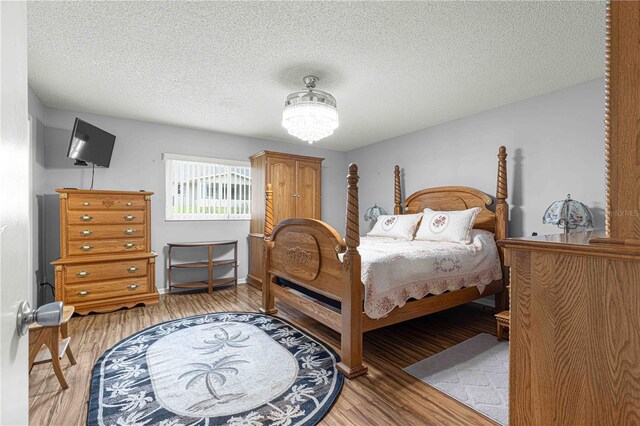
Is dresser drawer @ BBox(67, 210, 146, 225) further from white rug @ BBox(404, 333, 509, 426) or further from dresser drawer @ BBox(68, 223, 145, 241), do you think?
white rug @ BBox(404, 333, 509, 426)

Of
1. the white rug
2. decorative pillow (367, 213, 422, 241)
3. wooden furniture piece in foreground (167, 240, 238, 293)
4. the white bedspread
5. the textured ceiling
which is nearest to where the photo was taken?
the white rug

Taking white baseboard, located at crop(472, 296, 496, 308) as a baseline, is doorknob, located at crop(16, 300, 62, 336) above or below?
above

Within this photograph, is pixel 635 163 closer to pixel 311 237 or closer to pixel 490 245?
pixel 311 237

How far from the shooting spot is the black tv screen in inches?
129

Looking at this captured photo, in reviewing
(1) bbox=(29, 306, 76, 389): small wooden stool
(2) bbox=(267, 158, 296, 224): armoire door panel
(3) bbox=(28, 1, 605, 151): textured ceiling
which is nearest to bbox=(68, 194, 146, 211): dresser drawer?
(3) bbox=(28, 1, 605, 151): textured ceiling

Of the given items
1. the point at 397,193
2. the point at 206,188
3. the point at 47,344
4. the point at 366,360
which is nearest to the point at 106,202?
the point at 206,188

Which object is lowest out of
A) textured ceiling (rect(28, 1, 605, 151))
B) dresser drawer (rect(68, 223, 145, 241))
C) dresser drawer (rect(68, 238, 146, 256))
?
dresser drawer (rect(68, 238, 146, 256))

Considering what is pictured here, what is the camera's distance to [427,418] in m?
1.64

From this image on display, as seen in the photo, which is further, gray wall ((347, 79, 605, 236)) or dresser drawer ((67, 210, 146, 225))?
dresser drawer ((67, 210, 146, 225))

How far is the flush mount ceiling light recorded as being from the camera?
2629 millimetres

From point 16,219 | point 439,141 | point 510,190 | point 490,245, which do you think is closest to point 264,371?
point 16,219

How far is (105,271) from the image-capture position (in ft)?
11.1

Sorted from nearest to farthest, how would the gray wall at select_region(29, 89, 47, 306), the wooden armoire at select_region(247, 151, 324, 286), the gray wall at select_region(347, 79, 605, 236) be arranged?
the gray wall at select_region(347, 79, 605, 236)
the gray wall at select_region(29, 89, 47, 306)
the wooden armoire at select_region(247, 151, 324, 286)

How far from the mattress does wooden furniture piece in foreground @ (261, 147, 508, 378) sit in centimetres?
8
